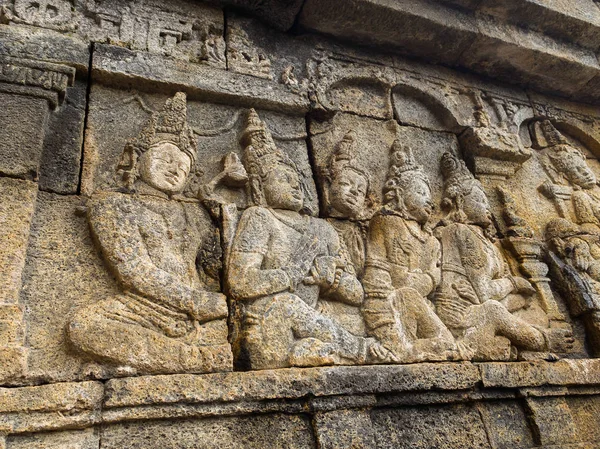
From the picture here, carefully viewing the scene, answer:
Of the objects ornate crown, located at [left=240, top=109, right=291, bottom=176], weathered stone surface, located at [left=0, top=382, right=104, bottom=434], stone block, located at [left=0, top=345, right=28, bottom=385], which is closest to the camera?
weathered stone surface, located at [left=0, top=382, right=104, bottom=434]

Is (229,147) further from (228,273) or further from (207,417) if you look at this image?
(207,417)

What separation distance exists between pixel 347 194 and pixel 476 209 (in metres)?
1.28

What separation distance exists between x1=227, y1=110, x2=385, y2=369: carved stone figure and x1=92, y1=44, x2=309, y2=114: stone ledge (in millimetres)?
263

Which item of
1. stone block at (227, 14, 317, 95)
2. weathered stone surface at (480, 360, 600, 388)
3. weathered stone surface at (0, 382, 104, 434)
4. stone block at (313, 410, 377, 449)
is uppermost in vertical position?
stone block at (227, 14, 317, 95)

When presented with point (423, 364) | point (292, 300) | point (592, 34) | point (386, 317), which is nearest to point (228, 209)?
point (292, 300)

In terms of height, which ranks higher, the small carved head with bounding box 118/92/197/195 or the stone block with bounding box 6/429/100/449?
the small carved head with bounding box 118/92/197/195

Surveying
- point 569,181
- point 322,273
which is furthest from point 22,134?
point 569,181

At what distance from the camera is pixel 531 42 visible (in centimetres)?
507

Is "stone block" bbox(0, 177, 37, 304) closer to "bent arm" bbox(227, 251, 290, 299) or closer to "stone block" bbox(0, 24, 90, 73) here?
"stone block" bbox(0, 24, 90, 73)

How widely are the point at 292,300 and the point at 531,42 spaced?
13.0ft

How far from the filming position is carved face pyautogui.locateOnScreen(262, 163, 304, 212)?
3572mm

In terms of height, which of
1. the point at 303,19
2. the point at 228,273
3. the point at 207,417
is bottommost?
the point at 207,417

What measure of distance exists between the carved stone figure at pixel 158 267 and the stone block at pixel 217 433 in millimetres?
303

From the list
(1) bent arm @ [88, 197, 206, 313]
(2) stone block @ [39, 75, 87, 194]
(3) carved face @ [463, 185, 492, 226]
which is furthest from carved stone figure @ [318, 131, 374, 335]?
(2) stone block @ [39, 75, 87, 194]
